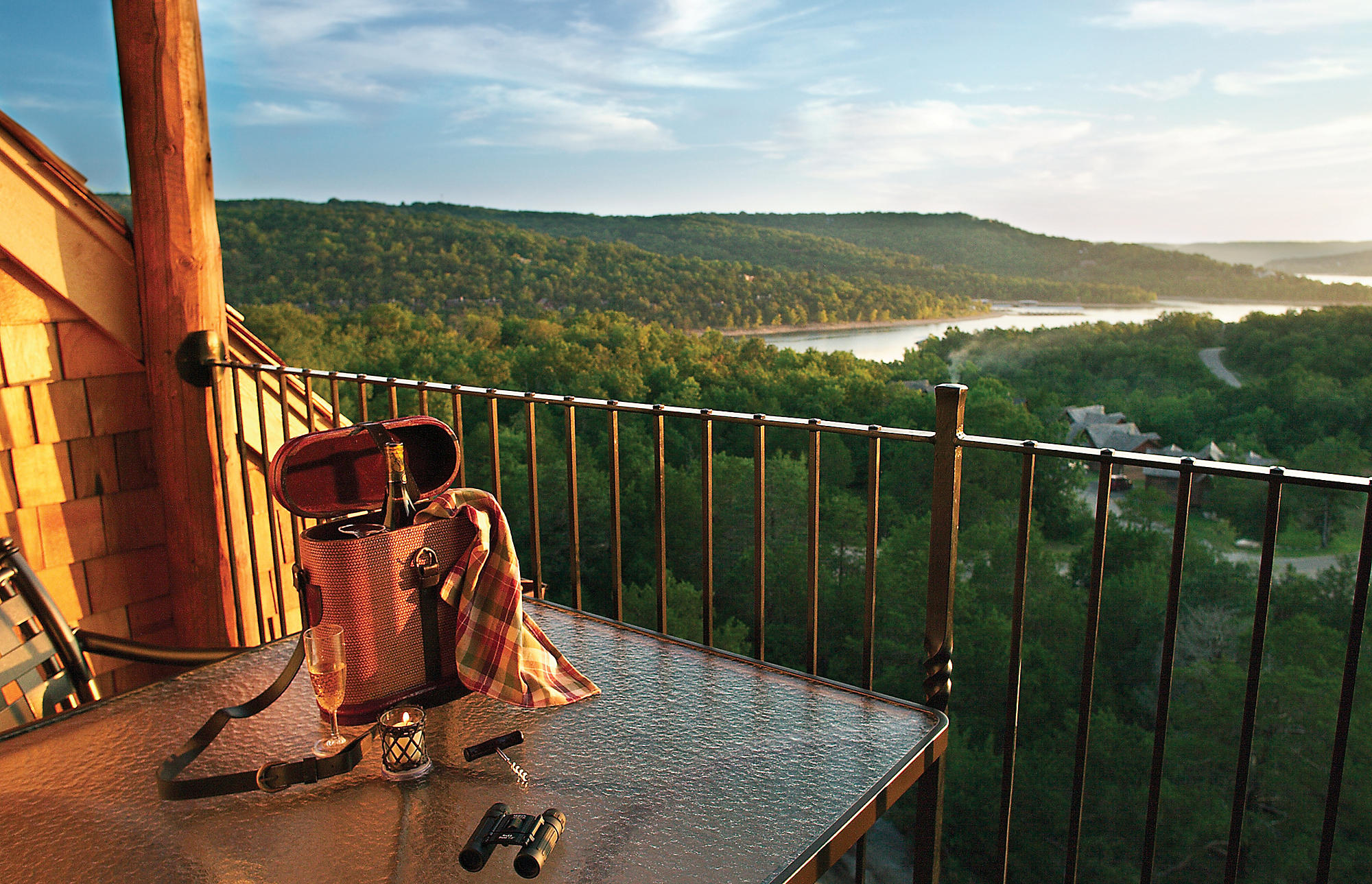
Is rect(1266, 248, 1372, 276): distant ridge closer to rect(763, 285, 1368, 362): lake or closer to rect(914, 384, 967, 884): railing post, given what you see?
rect(763, 285, 1368, 362): lake

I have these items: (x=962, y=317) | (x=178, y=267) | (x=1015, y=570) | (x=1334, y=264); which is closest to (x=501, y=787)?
(x=1015, y=570)

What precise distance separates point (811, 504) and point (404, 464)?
950 millimetres

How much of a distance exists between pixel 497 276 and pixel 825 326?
9.63 m

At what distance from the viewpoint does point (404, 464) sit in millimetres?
1206

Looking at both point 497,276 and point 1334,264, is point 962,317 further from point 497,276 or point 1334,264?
point 497,276

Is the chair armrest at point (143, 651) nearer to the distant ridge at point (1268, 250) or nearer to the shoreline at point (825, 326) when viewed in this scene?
the shoreline at point (825, 326)

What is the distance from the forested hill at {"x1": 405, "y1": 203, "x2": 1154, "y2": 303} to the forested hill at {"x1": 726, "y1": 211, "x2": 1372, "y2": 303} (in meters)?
0.25

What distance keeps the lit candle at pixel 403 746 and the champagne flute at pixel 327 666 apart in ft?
0.28

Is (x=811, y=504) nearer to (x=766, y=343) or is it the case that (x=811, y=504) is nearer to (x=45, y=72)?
(x=45, y=72)

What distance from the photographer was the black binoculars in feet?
2.88

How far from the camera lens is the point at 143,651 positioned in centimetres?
162

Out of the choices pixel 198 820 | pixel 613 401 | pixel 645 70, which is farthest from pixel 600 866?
pixel 645 70

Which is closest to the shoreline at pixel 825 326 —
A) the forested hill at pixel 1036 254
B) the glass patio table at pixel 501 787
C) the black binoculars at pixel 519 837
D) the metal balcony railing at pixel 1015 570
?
the forested hill at pixel 1036 254

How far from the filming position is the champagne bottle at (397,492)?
3.92 ft
